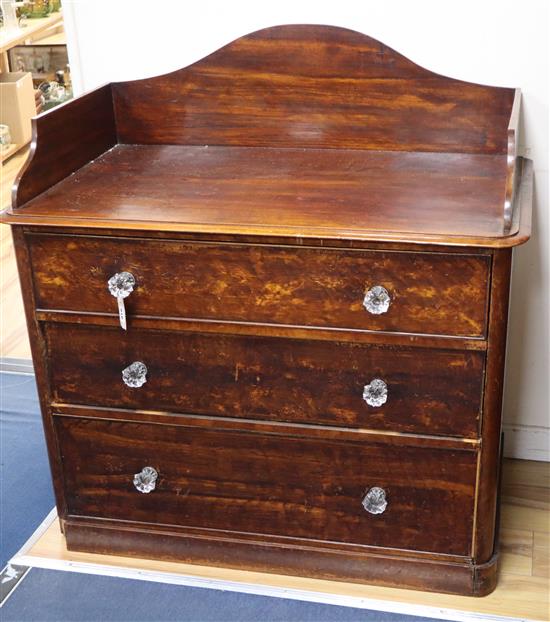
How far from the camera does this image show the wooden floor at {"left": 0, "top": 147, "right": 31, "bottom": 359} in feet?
10.3

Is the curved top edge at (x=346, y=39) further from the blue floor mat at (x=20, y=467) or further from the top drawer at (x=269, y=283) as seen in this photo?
the blue floor mat at (x=20, y=467)

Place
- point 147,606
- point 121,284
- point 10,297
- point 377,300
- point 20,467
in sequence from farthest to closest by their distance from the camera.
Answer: point 10,297, point 20,467, point 147,606, point 121,284, point 377,300

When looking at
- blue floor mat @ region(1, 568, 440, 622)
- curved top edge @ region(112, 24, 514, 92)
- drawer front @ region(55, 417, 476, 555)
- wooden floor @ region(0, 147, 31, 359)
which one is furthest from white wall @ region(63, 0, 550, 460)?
wooden floor @ region(0, 147, 31, 359)

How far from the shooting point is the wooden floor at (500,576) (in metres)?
2.06

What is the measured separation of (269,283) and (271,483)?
1.52 feet

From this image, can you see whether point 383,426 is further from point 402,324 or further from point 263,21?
point 263,21

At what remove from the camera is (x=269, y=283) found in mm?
1897

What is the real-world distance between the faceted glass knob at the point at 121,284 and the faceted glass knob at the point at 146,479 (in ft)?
1.39

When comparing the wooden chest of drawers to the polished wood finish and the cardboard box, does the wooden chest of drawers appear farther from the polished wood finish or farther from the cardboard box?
the cardboard box

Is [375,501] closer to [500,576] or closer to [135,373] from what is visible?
[500,576]

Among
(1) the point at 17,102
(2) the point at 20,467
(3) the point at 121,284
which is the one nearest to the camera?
(3) the point at 121,284

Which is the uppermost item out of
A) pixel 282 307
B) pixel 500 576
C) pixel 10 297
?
pixel 282 307

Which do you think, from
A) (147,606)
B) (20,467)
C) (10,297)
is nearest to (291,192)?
(147,606)

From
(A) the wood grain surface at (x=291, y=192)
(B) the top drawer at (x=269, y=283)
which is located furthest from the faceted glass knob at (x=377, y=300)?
(A) the wood grain surface at (x=291, y=192)
